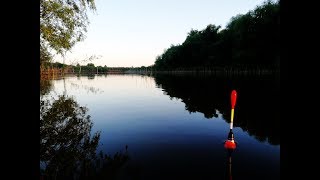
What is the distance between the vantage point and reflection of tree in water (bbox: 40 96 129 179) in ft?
20.8

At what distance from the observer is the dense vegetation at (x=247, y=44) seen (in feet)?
250

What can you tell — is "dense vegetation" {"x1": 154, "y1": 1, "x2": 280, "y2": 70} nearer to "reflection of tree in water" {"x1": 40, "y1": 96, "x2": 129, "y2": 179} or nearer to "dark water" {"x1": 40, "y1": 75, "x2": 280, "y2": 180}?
"dark water" {"x1": 40, "y1": 75, "x2": 280, "y2": 180}

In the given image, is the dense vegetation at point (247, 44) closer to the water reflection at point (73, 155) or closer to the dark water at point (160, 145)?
the dark water at point (160, 145)

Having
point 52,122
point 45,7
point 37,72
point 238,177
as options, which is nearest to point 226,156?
point 238,177

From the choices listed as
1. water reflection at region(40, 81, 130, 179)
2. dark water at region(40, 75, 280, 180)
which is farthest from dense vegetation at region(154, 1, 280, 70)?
water reflection at region(40, 81, 130, 179)

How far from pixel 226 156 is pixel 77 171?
Answer: 4.12 metres

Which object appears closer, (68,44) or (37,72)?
(37,72)

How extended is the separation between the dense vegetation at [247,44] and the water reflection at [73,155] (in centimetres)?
7075

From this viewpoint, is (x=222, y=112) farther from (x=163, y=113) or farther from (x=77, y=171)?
(x=77, y=171)

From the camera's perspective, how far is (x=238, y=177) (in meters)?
6.30

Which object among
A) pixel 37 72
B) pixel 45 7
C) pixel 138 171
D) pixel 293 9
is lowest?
pixel 138 171

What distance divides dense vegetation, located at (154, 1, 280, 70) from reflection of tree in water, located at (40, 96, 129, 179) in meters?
70.8

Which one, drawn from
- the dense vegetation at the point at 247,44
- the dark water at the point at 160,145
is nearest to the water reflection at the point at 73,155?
the dark water at the point at 160,145

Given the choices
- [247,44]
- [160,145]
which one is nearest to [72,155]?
[160,145]
